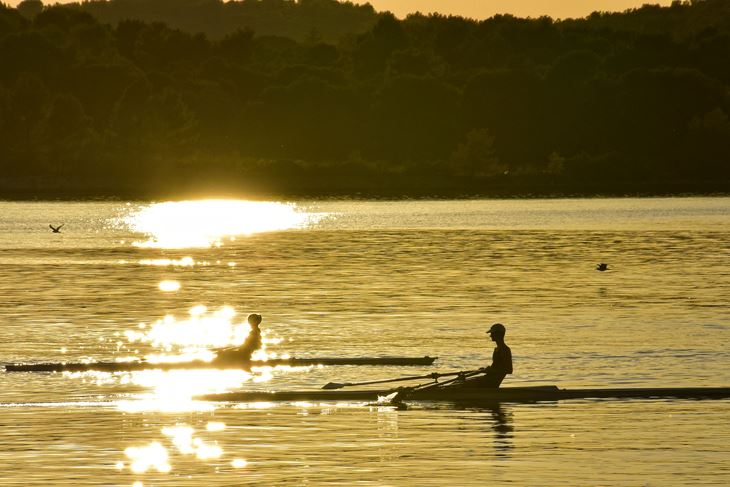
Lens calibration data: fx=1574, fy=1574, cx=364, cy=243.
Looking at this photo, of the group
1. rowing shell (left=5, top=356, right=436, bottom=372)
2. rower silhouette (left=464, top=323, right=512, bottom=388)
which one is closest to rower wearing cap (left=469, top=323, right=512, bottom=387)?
rower silhouette (left=464, top=323, right=512, bottom=388)

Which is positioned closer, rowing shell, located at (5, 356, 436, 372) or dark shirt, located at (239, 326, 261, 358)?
dark shirt, located at (239, 326, 261, 358)

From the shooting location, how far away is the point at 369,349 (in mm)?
53562

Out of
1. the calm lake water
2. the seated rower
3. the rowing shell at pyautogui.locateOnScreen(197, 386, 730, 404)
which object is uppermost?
the seated rower

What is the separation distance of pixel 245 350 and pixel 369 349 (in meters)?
7.90

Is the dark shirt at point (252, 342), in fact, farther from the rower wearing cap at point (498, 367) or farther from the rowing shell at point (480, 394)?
the rower wearing cap at point (498, 367)

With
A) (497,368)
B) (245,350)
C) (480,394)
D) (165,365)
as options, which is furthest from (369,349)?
(497,368)

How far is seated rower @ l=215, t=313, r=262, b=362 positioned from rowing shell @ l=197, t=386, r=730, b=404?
17.0 feet

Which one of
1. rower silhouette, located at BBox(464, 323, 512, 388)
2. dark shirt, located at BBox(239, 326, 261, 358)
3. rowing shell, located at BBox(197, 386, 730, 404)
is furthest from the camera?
dark shirt, located at BBox(239, 326, 261, 358)

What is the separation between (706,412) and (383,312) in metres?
29.1

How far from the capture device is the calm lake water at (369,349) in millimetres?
33438

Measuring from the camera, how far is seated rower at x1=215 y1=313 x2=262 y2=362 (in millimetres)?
46344

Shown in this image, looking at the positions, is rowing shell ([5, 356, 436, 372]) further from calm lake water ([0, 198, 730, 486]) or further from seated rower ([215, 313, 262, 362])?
calm lake water ([0, 198, 730, 486])

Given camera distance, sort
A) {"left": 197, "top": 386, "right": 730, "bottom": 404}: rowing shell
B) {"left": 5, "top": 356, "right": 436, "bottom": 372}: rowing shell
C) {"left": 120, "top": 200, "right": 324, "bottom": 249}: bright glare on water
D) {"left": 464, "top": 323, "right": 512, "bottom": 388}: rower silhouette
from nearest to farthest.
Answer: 1. {"left": 464, "top": 323, "right": 512, "bottom": 388}: rower silhouette
2. {"left": 197, "top": 386, "right": 730, "bottom": 404}: rowing shell
3. {"left": 5, "top": 356, "right": 436, "bottom": 372}: rowing shell
4. {"left": 120, "top": 200, "right": 324, "bottom": 249}: bright glare on water

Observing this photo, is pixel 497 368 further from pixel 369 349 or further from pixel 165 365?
pixel 369 349
